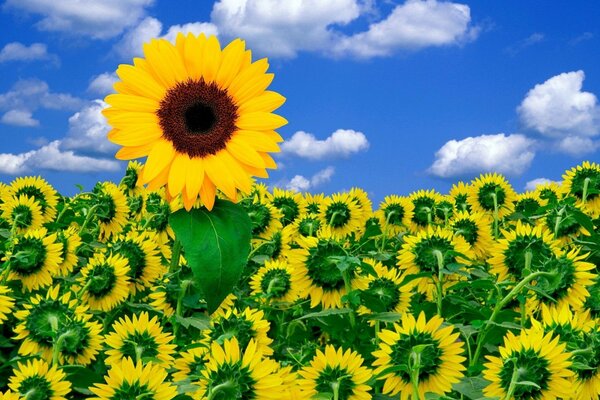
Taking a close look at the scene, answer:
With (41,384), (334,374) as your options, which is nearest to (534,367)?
(334,374)

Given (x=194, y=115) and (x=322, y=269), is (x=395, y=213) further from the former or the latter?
(x=194, y=115)

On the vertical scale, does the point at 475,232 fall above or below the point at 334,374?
above

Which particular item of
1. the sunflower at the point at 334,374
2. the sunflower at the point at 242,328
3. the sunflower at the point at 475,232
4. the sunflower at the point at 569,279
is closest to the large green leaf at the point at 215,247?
the sunflower at the point at 334,374

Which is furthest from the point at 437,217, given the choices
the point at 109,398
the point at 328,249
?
the point at 109,398

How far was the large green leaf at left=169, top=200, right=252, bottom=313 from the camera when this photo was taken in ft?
5.43

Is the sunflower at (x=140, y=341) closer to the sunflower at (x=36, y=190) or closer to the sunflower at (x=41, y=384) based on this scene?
the sunflower at (x=41, y=384)

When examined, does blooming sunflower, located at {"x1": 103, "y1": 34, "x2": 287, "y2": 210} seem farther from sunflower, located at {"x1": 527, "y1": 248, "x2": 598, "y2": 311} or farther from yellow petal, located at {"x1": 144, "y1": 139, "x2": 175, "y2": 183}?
sunflower, located at {"x1": 527, "y1": 248, "x2": 598, "y2": 311}

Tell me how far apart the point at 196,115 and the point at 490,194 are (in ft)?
9.74

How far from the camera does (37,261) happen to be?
309cm

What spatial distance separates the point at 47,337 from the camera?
246 centimetres

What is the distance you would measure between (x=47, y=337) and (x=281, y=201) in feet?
6.98

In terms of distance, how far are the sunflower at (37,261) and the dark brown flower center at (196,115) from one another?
146 centimetres

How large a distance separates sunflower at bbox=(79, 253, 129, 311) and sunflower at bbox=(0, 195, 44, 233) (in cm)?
134

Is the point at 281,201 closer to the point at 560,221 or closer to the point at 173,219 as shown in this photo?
the point at 560,221
